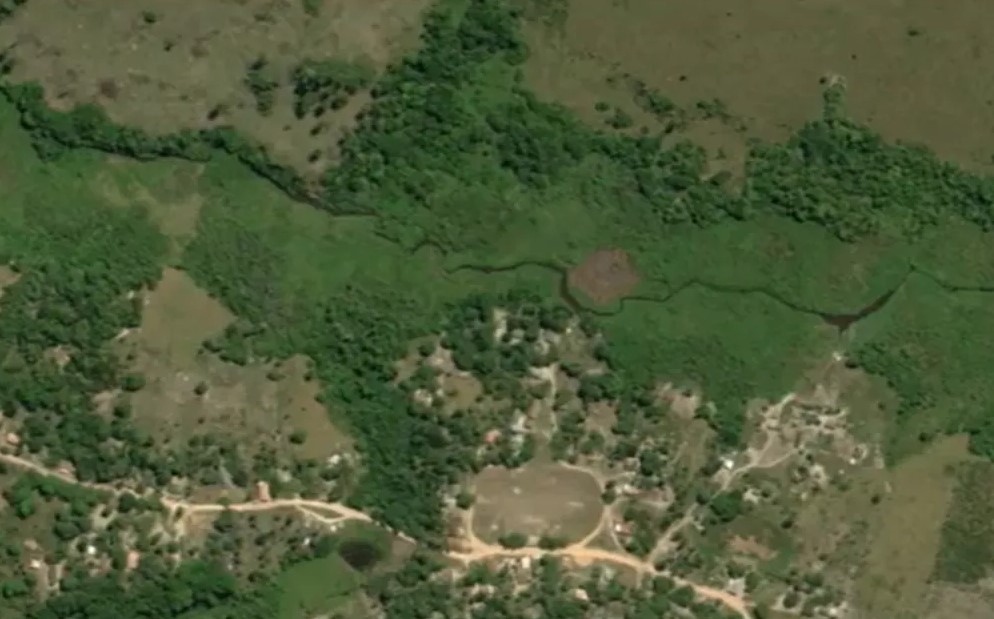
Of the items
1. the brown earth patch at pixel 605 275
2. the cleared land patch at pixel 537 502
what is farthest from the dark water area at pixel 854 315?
the cleared land patch at pixel 537 502

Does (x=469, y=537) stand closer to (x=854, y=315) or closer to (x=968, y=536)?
(x=854, y=315)

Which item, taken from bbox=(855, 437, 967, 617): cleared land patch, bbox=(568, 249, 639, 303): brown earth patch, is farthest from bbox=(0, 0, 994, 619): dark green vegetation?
bbox=(855, 437, 967, 617): cleared land patch

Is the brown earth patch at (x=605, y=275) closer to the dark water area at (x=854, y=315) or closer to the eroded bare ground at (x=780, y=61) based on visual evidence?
the eroded bare ground at (x=780, y=61)

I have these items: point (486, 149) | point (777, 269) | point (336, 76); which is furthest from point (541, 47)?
point (777, 269)

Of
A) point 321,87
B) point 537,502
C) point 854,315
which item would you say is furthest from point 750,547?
point 321,87

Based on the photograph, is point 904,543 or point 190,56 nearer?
point 904,543

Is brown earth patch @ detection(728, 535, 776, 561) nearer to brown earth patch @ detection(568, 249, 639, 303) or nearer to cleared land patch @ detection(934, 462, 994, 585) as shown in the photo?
cleared land patch @ detection(934, 462, 994, 585)

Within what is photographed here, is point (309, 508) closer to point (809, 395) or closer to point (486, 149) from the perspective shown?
point (486, 149)
